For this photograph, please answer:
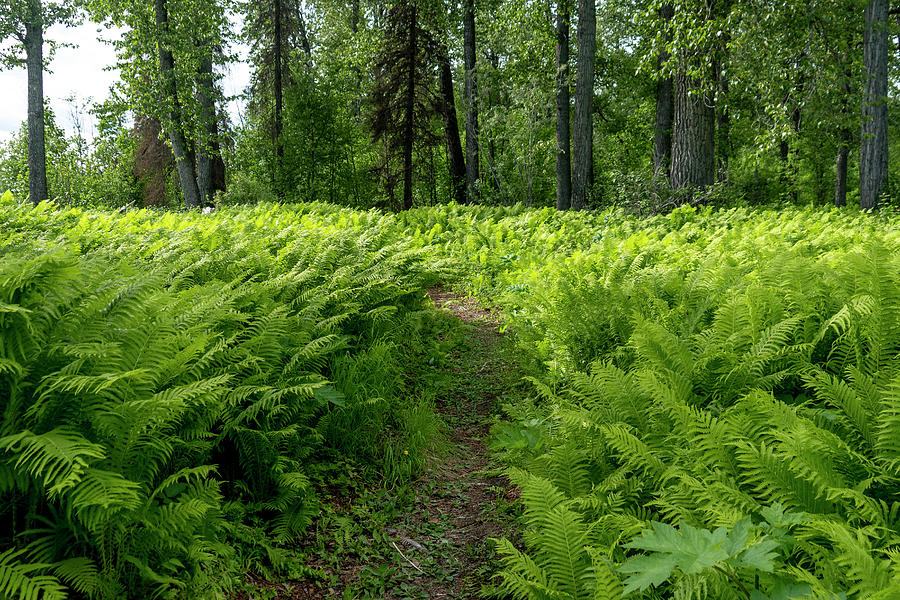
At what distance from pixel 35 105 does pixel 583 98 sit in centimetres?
1684

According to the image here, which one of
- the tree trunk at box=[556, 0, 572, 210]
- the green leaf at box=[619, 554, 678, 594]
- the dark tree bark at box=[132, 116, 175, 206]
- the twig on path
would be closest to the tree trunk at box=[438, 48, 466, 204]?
the tree trunk at box=[556, 0, 572, 210]

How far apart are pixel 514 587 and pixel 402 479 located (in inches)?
57.9

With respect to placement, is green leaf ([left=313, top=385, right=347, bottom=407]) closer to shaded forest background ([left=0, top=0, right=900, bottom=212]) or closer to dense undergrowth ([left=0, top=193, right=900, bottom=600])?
dense undergrowth ([left=0, top=193, right=900, bottom=600])

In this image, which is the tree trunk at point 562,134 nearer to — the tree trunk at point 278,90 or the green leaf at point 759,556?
the tree trunk at point 278,90

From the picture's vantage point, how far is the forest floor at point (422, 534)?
290 centimetres

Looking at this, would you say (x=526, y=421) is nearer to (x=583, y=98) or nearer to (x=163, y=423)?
(x=163, y=423)

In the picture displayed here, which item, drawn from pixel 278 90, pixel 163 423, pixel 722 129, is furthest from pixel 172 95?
pixel 722 129

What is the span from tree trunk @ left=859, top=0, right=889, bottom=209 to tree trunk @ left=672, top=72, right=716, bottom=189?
3.07m

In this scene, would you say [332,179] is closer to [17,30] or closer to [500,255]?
[17,30]

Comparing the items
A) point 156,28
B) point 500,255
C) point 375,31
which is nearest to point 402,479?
point 500,255

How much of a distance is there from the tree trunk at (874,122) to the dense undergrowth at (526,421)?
8.51 meters

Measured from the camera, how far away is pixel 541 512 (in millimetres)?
2480

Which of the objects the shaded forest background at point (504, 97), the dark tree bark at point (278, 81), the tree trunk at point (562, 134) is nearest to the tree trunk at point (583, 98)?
the shaded forest background at point (504, 97)

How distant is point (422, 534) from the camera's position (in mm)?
3424
